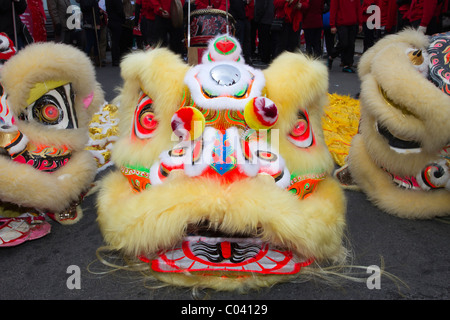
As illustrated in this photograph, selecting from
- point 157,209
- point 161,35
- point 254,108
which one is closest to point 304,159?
point 254,108

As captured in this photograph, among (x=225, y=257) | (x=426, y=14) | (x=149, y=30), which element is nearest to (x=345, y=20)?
(x=426, y=14)

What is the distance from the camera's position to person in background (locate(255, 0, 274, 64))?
5203 mm

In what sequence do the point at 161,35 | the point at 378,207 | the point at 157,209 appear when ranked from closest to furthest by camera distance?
the point at 157,209, the point at 378,207, the point at 161,35

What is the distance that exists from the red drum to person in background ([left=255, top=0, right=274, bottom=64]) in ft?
10.6

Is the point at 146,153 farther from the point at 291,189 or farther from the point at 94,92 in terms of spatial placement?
the point at 94,92

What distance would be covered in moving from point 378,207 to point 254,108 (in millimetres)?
915

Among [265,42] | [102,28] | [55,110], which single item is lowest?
[265,42]

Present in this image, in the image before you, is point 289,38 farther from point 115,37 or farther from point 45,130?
point 45,130

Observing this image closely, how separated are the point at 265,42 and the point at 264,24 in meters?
0.27

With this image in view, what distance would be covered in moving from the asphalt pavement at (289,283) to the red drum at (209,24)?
120cm

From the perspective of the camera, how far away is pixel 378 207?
169cm

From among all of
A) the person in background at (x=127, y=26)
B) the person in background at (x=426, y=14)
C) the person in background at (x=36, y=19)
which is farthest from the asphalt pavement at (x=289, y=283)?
the person in background at (x=127, y=26)

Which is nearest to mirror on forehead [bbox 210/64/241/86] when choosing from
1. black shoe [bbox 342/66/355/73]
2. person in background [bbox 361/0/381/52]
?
→ person in background [bbox 361/0/381/52]

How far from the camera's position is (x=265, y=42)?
562 cm
